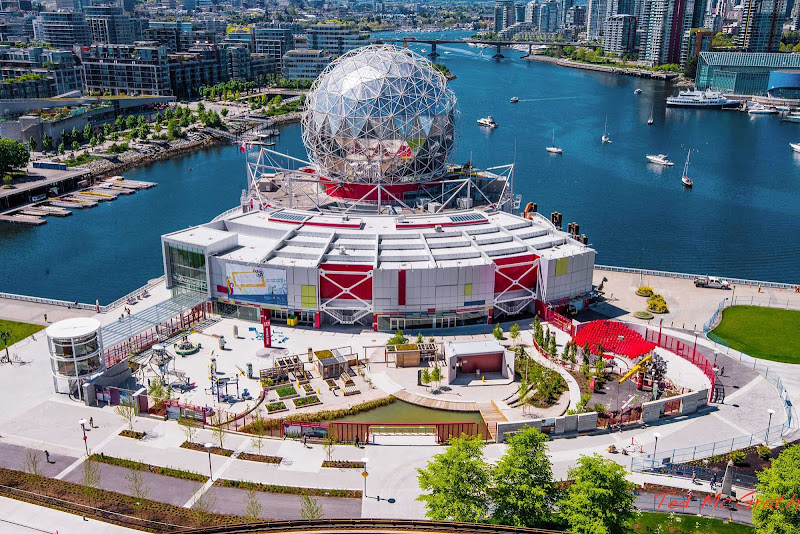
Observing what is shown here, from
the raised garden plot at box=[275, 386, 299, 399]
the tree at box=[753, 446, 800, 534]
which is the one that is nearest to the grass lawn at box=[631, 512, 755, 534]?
the tree at box=[753, 446, 800, 534]

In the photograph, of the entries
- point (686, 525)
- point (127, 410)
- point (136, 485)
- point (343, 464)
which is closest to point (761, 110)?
point (686, 525)

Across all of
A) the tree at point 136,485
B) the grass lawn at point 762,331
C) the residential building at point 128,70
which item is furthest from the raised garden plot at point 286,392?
the residential building at point 128,70

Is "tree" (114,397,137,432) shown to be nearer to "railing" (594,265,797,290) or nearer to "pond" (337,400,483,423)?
"pond" (337,400,483,423)

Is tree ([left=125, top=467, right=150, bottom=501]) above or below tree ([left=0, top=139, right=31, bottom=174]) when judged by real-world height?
below

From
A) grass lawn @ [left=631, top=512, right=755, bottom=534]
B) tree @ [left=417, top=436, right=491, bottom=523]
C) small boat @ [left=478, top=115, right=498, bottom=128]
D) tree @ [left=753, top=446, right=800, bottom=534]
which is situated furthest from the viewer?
small boat @ [left=478, top=115, right=498, bottom=128]

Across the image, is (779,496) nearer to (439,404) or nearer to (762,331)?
(439,404)

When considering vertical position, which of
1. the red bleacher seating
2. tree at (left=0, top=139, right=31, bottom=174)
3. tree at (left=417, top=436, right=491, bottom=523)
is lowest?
the red bleacher seating

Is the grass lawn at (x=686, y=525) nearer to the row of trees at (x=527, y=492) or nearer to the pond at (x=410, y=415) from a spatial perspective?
the row of trees at (x=527, y=492)
